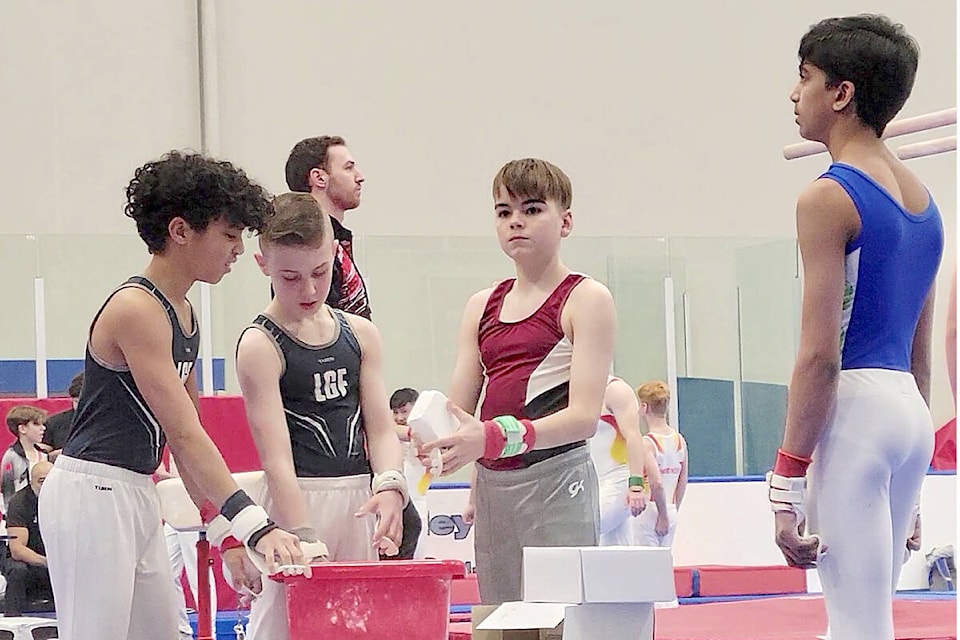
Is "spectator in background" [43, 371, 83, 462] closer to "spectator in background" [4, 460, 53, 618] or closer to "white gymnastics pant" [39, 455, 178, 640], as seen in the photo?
"spectator in background" [4, 460, 53, 618]

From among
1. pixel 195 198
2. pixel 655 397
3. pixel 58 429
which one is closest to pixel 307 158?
pixel 195 198

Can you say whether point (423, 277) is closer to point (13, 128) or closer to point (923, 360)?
point (13, 128)

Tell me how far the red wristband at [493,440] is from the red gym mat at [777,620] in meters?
1.53

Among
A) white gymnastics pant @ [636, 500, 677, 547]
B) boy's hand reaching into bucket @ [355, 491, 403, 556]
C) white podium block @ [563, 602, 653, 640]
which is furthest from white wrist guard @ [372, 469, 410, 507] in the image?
white gymnastics pant @ [636, 500, 677, 547]

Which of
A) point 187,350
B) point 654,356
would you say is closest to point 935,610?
point 187,350

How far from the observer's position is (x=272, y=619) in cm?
288

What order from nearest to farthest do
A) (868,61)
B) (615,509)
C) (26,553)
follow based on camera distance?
(868,61) < (26,553) < (615,509)

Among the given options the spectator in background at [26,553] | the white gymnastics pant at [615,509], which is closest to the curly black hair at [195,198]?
the spectator in background at [26,553]

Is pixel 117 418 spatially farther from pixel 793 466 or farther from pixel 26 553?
pixel 26 553

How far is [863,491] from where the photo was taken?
2486 millimetres

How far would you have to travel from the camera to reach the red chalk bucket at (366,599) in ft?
8.66

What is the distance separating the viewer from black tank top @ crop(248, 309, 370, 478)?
300 cm

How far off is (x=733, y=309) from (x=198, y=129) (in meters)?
4.36

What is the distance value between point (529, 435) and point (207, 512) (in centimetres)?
77
